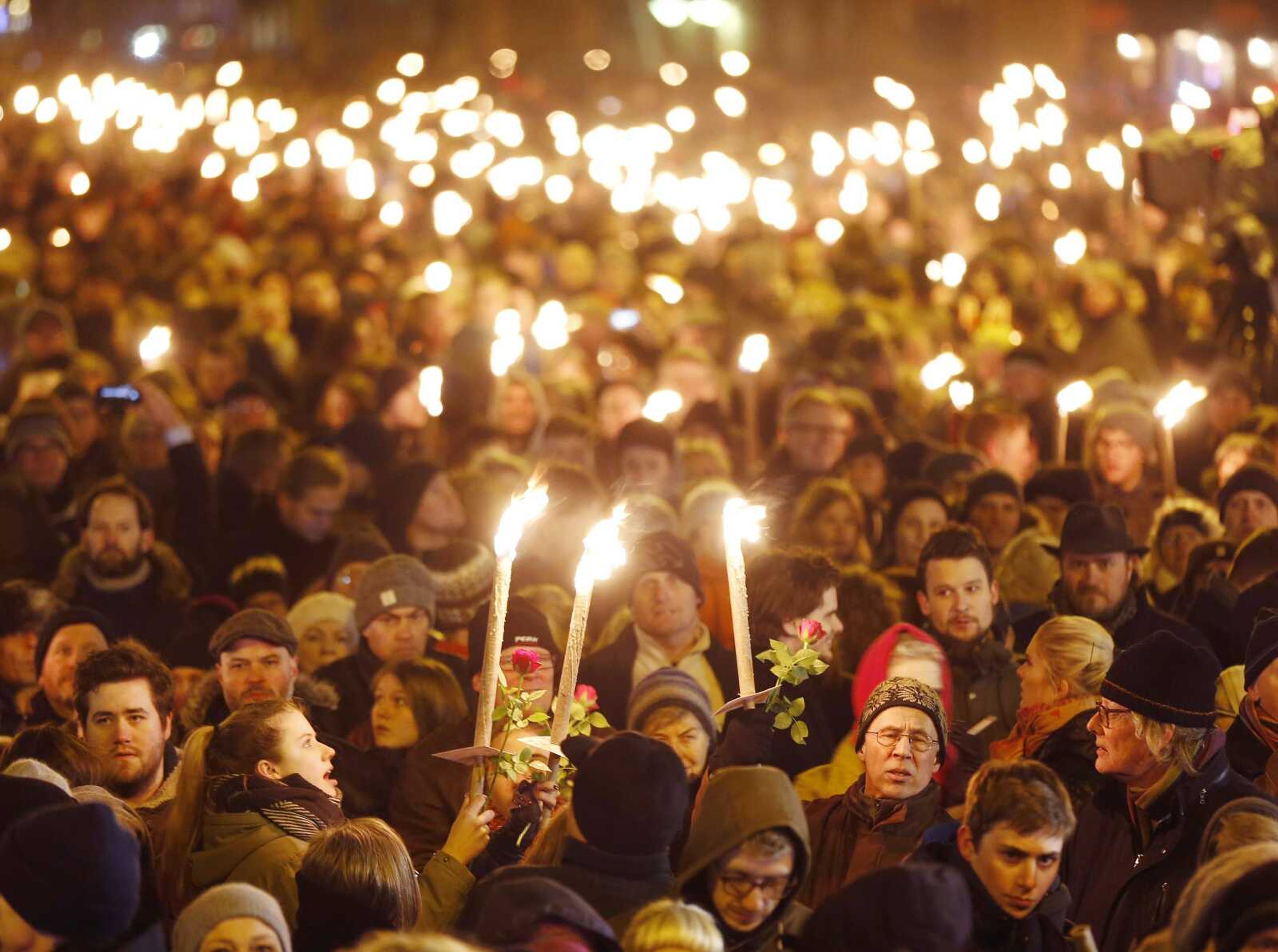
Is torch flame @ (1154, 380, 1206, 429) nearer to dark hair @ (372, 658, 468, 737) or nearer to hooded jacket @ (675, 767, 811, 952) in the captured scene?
dark hair @ (372, 658, 468, 737)

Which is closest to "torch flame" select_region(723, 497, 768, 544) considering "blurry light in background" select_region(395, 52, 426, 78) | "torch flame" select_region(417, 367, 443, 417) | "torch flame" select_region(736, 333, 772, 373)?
"torch flame" select_region(736, 333, 772, 373)

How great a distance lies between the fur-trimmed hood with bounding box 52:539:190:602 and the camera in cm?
961

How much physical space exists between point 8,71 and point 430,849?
37690 millimetres

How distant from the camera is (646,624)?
311 inches

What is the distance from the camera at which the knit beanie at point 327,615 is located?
8.76m

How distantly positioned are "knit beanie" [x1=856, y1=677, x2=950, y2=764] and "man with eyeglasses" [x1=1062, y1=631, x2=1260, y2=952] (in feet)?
1.43

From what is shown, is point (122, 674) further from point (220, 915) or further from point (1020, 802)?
point (1020, 802)

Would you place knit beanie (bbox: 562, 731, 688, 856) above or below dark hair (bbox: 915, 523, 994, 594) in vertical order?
below

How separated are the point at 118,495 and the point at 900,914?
18.4ft

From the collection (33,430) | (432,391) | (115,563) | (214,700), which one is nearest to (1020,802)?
(214,700)

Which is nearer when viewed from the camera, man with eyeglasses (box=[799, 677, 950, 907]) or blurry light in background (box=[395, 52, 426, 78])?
man with eyeglasses (box=[799, 677, 950, 907])

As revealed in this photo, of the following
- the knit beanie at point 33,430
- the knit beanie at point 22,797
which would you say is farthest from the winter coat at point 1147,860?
the knit beanie at point 33,430

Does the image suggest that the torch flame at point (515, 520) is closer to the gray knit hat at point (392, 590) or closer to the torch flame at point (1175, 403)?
the gray knit hat at point (392, 590)

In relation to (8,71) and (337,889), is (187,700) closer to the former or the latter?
(337,889)
